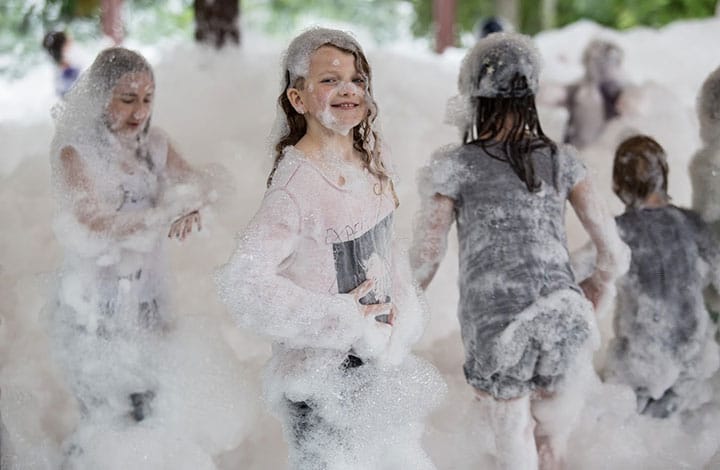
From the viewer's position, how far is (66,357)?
222 cm

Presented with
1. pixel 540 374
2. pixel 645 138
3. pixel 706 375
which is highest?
pixel 645 138

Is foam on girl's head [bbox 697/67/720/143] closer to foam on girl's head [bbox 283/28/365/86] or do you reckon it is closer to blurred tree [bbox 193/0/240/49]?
foam on girl's head [bbox 283/28/365/86]

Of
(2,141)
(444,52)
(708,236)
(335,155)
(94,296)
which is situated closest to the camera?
(335,155)

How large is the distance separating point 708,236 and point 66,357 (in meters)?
1.75

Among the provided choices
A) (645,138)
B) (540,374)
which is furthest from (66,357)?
(645,138)

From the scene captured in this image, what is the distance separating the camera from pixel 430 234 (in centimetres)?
212

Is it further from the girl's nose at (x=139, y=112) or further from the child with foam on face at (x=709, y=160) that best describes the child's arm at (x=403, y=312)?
the child with foam on face at (x=709, y=160)

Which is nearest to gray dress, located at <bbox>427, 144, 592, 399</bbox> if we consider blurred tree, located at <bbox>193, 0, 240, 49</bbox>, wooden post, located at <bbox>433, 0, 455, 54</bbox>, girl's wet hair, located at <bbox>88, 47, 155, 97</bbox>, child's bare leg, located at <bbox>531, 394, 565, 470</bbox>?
child's bare leg, located at <bbox>531, 394, 565, 470</bbox>

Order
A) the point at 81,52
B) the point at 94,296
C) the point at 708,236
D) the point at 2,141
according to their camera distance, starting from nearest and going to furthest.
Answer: the point at 94,296, the point at 708,236, the point at 2,141, the point at 81,52


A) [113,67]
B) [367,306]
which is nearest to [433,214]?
[367,306]

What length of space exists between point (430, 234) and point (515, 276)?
0.23 m

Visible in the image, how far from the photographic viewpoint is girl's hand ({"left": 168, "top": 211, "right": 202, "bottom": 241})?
2092 millimetres

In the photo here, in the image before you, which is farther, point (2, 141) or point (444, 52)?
point (444, 52)

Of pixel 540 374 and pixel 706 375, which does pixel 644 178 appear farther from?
pixel 540 374
